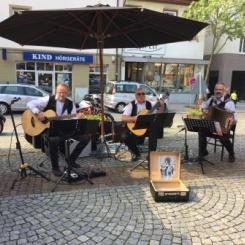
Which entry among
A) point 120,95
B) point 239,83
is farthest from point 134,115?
point 239,83

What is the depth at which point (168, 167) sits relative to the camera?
526 centimetres

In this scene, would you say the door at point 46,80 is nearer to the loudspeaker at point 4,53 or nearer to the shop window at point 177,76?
the loudspeaker at point 4,53

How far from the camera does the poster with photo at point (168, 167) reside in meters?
5.20

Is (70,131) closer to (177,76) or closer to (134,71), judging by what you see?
(134,71)

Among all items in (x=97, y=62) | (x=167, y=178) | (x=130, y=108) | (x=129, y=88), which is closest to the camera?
(x=167, y=178)

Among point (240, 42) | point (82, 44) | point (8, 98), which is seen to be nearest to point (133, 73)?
point (240, 42)

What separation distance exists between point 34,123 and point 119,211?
2517 millimetres

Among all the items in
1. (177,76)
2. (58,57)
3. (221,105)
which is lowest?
(221,105)

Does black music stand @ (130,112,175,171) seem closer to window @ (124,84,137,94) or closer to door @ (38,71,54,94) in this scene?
window @ (124,84,137,94)

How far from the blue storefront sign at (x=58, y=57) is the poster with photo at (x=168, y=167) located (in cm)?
1632

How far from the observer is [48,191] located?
4.99 m

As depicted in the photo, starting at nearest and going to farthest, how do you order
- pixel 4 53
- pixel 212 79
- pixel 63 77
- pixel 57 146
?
pixel 57 146 → pixel 4 53 → pixel 63 77 → pixel 212 79

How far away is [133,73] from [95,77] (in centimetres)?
266

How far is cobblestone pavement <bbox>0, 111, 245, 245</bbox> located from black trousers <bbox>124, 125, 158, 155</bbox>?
550 millimetres
